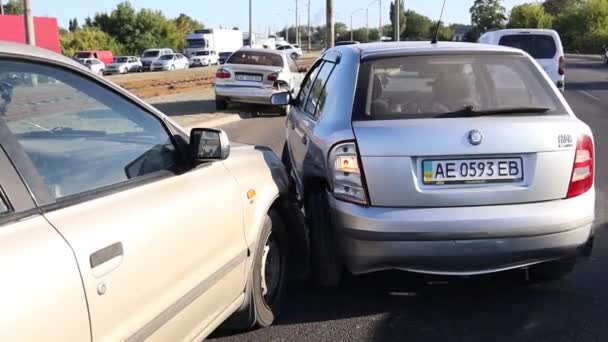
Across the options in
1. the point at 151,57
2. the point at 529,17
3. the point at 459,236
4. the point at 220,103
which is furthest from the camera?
the point at 529,17

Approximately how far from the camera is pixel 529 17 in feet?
308

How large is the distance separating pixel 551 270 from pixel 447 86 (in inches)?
55.6

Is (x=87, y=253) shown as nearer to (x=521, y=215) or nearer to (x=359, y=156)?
(x=359, y=156)

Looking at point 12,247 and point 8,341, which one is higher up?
point 12,247

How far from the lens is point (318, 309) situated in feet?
14.2

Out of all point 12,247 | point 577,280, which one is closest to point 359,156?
point 577,280

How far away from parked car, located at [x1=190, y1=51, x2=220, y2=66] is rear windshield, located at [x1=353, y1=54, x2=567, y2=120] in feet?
194

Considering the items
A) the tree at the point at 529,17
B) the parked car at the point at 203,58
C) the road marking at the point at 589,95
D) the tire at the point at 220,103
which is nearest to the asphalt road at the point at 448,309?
the tire at the point at 220,103

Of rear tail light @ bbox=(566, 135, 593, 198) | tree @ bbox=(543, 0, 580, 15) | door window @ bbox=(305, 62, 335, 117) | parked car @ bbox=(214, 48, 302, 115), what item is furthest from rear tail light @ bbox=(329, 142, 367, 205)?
tree @ bbox=(543, 0, 580, 15)

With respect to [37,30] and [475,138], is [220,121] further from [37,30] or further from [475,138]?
[37,30]

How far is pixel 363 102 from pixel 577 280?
6.60ft

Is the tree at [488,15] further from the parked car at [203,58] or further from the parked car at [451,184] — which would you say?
the parked car at [451,184]

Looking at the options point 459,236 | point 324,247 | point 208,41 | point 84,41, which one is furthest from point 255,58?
point 84,41

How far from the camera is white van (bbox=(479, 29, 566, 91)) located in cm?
1573
